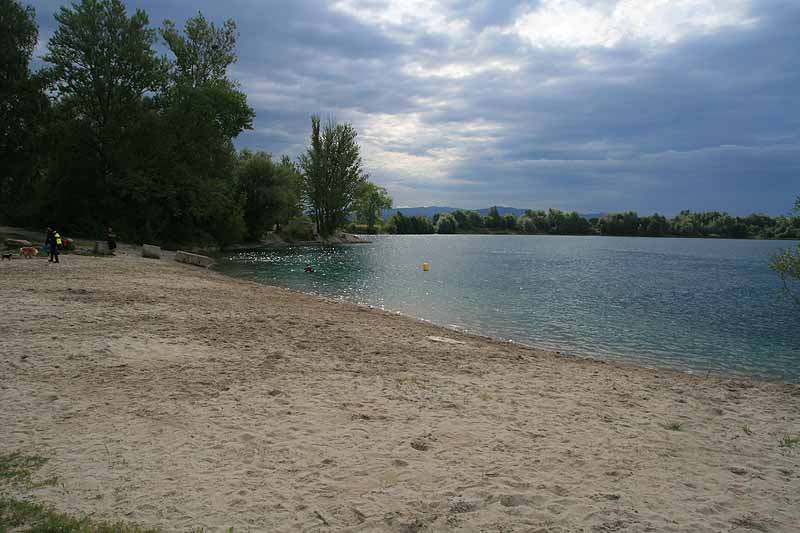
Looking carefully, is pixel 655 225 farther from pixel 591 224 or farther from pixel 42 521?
pixel 42 521

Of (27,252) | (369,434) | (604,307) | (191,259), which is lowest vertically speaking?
(604,307)

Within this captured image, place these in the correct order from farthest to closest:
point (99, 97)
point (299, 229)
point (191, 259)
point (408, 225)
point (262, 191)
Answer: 1. point (408, 225)
2. point (299, 229)
3. point (262, 191)
4. point (99, 97)
5. point (191, 259)

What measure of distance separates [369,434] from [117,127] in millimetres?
43862

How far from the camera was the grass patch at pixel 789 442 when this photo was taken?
280 inches

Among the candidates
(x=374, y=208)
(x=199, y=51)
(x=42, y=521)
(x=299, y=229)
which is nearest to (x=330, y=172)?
(x=299, y=229)

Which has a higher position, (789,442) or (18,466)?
(18,466)

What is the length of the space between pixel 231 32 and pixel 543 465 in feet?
169

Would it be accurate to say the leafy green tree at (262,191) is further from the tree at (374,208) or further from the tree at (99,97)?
the tree at (374,208)

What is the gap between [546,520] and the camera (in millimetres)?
4734

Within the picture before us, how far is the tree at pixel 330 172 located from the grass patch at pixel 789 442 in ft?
257

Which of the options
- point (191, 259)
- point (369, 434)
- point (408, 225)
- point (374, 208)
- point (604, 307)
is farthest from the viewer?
point (408, 225)

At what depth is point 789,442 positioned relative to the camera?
7223 mm

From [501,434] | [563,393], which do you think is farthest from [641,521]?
[563,393]

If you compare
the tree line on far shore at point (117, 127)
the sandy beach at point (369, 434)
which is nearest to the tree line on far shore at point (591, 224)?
the tree line on far shore at point (117, 127)
